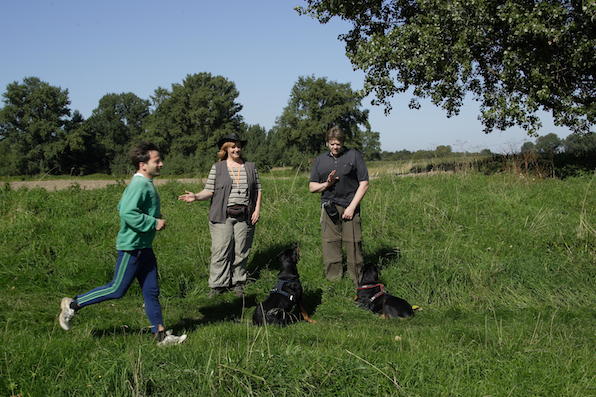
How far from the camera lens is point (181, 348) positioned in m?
3.72

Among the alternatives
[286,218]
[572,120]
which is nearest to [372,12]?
[572,120]

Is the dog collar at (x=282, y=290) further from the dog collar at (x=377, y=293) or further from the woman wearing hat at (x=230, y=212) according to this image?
the woman wearing hat at (x=230, y=212)

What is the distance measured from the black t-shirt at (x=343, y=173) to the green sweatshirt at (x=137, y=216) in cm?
262

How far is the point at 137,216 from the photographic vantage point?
4055 millimetres

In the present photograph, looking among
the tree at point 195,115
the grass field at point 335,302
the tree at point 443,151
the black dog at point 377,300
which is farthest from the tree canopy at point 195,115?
the black dog at point 377,300

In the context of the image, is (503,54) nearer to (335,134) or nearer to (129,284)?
(335,134)

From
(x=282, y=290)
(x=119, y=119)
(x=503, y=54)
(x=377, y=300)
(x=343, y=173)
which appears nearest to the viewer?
(x=282, y=290)

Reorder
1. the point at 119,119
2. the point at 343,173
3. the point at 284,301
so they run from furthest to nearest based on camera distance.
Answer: the point at 119,119, the point at 343,173, the point at 284,301

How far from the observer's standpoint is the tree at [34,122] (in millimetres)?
52531

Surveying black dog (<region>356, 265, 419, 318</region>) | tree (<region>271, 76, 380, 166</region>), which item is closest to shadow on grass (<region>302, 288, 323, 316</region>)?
black dog (<region>356, 265, 419, 318</region>)

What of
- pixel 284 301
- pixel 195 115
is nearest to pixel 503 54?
pixel 284 301

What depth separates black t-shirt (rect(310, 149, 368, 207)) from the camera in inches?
242

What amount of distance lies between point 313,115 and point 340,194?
50.2 meters

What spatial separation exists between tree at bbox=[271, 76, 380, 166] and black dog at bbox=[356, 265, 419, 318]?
47.2m
